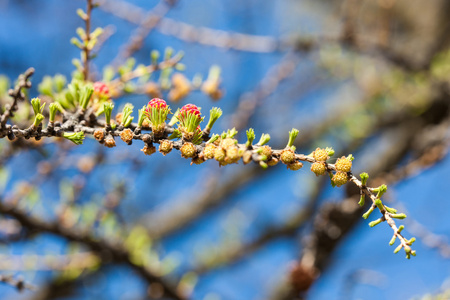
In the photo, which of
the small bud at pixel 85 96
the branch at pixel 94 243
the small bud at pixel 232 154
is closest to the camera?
the small bud at pixel 232 154

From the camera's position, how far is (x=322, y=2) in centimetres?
379

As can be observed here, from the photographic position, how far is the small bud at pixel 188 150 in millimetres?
570

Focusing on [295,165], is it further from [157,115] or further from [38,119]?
[38,119]

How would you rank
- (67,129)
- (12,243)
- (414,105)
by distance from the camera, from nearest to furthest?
(67,129) → (12,243) → (414,105)

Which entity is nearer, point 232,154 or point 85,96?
point 232,154

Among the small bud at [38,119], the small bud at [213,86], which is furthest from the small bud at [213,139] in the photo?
the small bud at [213,86]

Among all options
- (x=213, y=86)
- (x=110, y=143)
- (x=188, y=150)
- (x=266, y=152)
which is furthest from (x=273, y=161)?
(x=213, y=86)

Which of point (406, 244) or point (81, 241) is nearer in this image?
point (406, 244)

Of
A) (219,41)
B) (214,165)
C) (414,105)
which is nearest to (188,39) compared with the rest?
(219,41)

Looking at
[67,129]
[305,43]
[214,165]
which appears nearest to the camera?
[67,129]

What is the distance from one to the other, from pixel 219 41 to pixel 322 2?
8.31 feet

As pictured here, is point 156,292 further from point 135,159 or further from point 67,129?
point 67,129

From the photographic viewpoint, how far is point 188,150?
571mm

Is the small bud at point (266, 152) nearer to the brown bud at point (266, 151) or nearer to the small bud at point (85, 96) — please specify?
the brown bud at point (266, 151)
